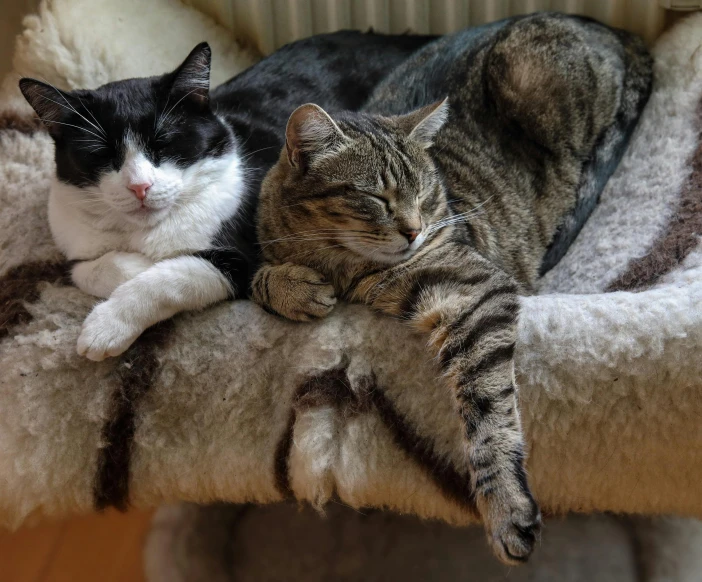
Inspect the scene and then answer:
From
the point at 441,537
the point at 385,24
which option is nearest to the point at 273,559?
the point at 441,537

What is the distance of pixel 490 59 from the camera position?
1.46m

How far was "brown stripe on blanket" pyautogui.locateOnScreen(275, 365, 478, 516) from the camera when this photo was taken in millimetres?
1027

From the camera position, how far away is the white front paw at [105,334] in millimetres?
1074

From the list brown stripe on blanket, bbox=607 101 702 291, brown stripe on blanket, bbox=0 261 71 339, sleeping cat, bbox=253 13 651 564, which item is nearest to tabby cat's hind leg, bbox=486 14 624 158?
sleeping cat, bbox=253 13 651 564

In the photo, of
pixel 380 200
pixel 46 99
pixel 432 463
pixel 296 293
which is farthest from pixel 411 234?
pixel 46 99

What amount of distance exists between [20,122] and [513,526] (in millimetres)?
1338

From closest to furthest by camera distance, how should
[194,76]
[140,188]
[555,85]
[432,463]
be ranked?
[432,463] < [140,188] < [194,76] < [555,85]

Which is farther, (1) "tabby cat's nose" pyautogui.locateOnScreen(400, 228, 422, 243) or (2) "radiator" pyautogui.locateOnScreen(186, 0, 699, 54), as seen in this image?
(2) "radiator" pyautogui.locateOnScreen(186, 0, 699, 54)

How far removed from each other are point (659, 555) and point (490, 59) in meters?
1.12

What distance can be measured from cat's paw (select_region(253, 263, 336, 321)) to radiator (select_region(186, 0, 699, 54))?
97 cm

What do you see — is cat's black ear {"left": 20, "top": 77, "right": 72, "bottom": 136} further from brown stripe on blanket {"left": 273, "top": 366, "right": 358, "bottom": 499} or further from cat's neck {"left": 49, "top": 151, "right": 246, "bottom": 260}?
brown stripe on blanket {"left": 273, "top": 366, "right": 358, "bottom": 499}

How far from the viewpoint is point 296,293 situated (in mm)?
1112

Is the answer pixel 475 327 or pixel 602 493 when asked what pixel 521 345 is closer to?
pixel 475 327

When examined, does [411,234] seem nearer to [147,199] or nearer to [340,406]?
[340,406]
